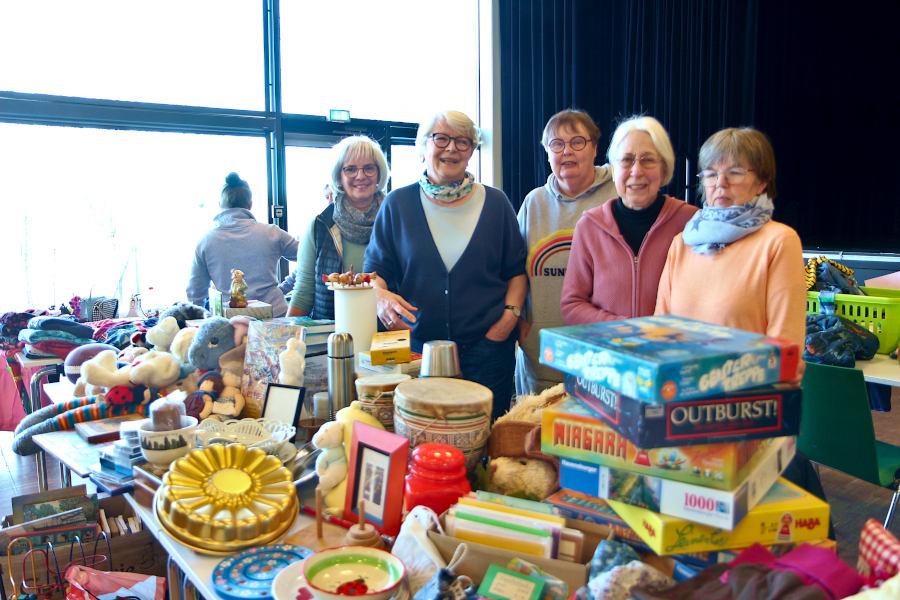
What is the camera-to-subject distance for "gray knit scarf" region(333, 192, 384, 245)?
2508mm

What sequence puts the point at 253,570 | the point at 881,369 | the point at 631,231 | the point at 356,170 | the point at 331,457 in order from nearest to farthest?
the point at 253,570, the point at 331,457, the point at 631,231, the point at 356,170, the point at 881,369

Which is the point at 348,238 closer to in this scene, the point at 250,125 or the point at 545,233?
the point at 545,233

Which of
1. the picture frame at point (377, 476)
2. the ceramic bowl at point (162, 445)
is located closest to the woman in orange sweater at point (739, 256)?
the picture frame at point (377, 476)

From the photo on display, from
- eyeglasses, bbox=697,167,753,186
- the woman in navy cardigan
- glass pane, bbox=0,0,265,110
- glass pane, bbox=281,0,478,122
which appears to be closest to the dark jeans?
the woman in navy cardigan

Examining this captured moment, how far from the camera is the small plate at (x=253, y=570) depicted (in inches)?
41.6

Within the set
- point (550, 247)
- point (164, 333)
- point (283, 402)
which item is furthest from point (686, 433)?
point (164, 333)

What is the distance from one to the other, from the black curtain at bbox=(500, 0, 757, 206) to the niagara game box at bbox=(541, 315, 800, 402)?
5.23 m

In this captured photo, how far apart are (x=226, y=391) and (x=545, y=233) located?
1.18 meters

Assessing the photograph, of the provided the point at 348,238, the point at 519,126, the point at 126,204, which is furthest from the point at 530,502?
the point at 519,126

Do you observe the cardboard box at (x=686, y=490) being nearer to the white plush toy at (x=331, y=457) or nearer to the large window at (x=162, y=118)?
the white plush toy at (x=331, y=457)

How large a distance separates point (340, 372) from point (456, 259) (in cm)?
70

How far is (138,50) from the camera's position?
4609 millimetres

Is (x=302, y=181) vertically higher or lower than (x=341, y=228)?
higher

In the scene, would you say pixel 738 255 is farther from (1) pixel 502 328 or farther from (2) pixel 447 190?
(2) pixel 447 190
